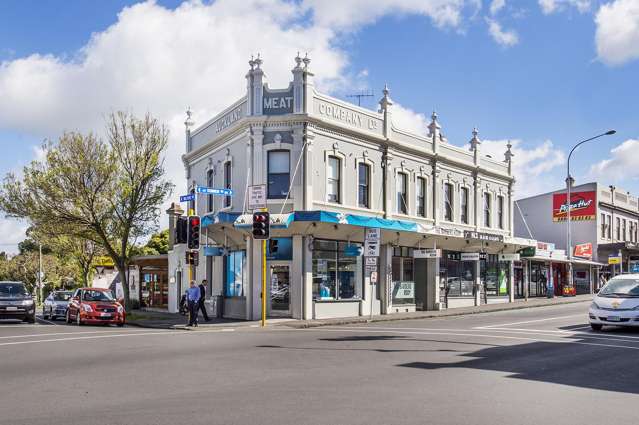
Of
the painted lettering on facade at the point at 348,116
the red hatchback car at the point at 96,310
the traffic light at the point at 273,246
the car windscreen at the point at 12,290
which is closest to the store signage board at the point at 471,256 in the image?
the painted lettering on facade at the point at 348,116

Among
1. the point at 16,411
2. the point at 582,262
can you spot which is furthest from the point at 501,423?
the point at 582,262

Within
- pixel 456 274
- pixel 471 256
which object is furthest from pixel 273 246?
pixel 456 274

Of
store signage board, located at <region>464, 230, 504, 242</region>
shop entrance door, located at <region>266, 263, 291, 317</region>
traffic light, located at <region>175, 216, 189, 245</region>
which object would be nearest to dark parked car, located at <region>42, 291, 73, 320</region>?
traffic light, located at <region>175, 216, 189, 245</region>

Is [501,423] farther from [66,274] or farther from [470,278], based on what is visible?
[66,274]

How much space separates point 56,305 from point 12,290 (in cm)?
253

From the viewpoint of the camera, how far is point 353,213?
28312 mm

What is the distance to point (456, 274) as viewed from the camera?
117ft

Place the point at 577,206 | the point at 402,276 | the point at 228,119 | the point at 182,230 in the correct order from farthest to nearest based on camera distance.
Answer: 1. the point at 577,206
2. the point at 402,276
3. the point at 228,119
4. the point at 182,230

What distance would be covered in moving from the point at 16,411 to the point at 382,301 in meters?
22.7

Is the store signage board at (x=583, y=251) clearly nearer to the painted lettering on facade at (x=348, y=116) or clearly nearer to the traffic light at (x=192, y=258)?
the painted lettering on facade at (x=348, y=116)

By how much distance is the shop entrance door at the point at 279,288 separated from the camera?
2638 centimetres

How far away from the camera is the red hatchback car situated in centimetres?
2467

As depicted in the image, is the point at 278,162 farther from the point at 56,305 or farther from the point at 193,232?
the point at 56,305

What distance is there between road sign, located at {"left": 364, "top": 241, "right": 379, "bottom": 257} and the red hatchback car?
9.74 meters
